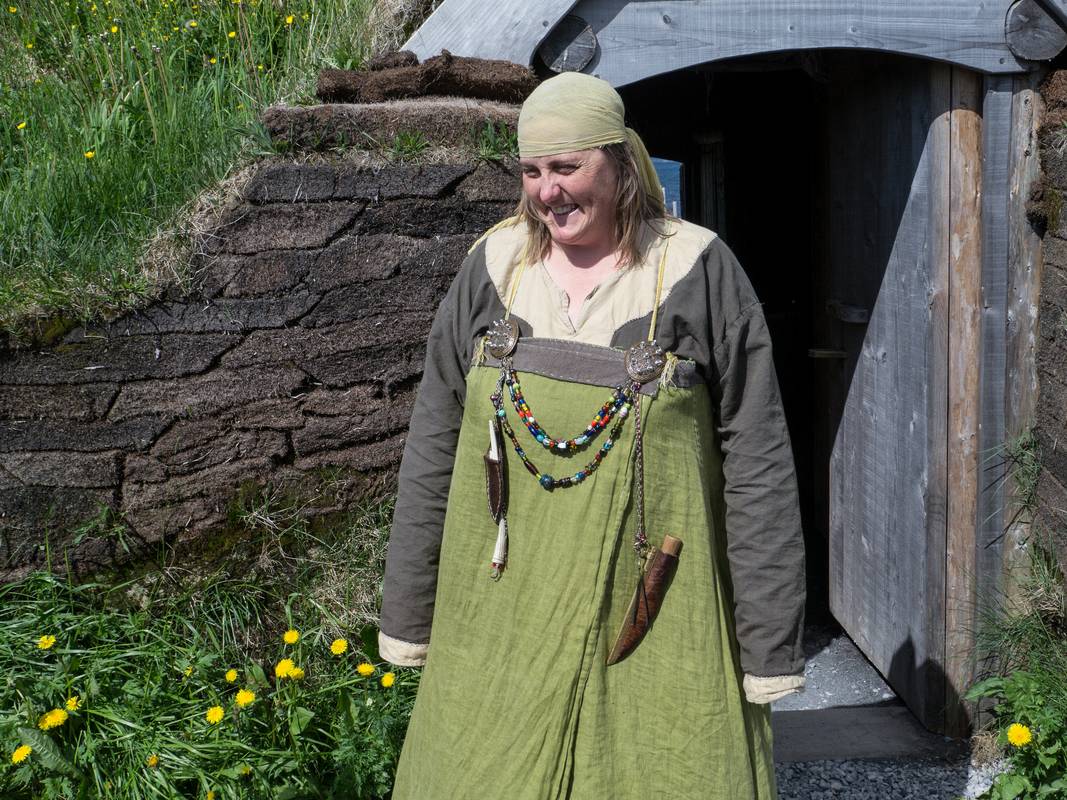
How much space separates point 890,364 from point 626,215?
233cm

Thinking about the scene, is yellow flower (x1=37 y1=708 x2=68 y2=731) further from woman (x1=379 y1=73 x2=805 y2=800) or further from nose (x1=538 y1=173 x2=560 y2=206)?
nose (x1=538 y1=173 x2=560 y2=206)

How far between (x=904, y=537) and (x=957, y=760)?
79 centimetres

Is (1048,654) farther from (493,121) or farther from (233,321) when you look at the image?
(233,321)

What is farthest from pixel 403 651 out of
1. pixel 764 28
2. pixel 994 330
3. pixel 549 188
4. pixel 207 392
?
pixel 994 330

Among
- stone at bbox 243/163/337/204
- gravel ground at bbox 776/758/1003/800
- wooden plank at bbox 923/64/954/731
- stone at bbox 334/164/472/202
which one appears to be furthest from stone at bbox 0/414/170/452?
wooden plank at bbox 923/64/954/731

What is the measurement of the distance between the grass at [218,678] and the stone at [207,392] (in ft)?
1.07

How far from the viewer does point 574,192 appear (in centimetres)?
195

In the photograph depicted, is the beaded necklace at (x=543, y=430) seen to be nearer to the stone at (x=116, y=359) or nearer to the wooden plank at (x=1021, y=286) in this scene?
the stone at (x=116, y=359)

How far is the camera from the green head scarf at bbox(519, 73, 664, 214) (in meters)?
1.91

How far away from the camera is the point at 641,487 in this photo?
2.00m

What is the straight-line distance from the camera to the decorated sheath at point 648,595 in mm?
2025

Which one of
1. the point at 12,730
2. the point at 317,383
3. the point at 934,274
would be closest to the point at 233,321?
the point at 317,383

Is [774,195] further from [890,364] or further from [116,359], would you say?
[116,359]

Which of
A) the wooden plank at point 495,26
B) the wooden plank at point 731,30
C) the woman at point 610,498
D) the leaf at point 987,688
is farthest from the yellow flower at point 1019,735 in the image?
the wooden plank at point 495,26
